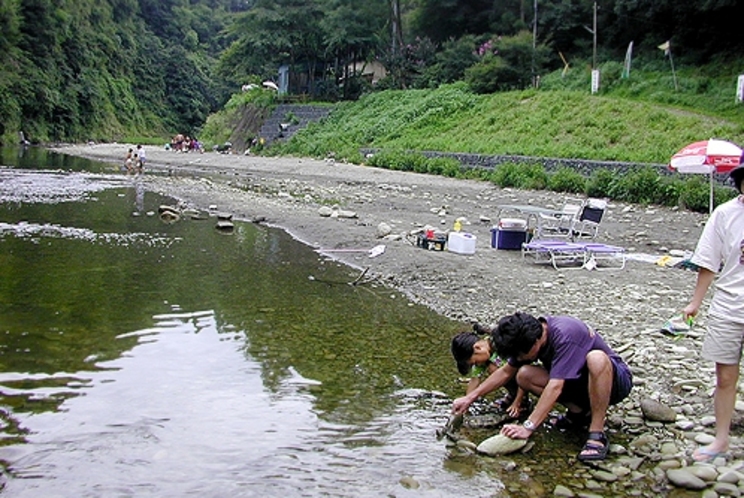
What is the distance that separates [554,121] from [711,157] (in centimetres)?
1840

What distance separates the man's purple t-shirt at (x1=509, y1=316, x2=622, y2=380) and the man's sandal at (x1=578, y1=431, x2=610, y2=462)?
18.4 inches

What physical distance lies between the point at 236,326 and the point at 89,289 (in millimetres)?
2928

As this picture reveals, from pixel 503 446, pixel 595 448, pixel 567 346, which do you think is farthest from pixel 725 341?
pixel 503 446

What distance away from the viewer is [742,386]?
18.9 feet

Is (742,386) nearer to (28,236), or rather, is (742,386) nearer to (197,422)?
(197,422)

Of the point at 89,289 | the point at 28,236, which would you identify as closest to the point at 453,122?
the point at 28,236

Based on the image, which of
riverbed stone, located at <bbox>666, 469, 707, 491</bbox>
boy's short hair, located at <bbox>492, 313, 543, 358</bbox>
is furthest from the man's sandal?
boy's short hair, located at <bbox>492, 313, 543, 358</bbox>

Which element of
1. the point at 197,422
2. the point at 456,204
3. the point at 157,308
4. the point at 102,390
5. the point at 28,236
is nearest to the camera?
the point at 197,422

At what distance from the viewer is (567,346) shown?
15.8 ft

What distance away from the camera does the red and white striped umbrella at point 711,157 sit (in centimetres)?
1278

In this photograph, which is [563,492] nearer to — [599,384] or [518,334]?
[599,384]

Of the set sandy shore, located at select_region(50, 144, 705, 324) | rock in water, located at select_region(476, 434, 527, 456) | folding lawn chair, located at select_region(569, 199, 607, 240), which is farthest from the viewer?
folding lawn chair, located at select_region(569, 199, 607, 240)

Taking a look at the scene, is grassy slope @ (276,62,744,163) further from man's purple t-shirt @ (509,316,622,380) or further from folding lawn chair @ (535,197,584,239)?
man's purple t-shirt @ (509,316,622,380)

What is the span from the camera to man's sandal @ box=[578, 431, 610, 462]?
4820 mm
